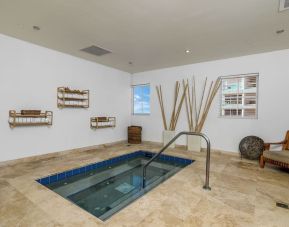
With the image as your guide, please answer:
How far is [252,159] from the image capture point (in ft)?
13.6

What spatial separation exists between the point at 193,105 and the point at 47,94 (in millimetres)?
4036

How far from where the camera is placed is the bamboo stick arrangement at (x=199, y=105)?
4.91 metres

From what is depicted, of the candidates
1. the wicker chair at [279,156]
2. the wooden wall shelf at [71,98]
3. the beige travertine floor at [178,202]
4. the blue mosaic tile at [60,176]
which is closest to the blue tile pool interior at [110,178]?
the blue mosaic tile at [60,176]

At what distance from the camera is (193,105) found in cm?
525

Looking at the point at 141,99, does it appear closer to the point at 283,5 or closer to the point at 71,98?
the point at 71,98

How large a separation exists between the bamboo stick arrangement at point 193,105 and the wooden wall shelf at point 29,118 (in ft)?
11.3

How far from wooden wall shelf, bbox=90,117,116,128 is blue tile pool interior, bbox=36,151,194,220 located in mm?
1350

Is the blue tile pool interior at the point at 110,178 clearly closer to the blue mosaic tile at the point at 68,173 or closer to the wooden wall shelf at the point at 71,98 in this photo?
the blue mosaic tile at the point at 68,173

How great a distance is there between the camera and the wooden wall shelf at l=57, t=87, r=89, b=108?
14.3ft

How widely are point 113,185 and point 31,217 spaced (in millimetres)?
1469

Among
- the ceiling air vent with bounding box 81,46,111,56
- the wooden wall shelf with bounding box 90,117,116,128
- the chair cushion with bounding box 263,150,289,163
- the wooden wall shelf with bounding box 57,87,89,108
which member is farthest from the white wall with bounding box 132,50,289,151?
the wooden wall shelf with bounding box 57,87,89,108

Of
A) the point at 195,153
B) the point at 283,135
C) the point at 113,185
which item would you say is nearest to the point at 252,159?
the point at 283,135

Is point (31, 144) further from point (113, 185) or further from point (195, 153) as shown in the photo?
point (195, 153)

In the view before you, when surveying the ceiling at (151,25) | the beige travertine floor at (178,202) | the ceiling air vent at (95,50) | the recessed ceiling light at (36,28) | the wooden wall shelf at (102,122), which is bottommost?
the beige travertine floor at (178,202)
